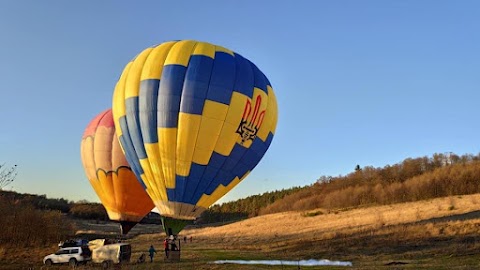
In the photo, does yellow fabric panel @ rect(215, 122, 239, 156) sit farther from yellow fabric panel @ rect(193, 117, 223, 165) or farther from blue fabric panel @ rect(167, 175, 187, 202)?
blue fabric panel @ rect(167, 175, 187, 202)

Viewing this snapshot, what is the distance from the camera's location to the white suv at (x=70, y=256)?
82.6 ft

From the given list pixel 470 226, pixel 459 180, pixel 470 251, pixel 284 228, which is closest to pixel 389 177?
pixel 459 180

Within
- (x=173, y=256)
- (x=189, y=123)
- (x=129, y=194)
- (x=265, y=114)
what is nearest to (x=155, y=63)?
(x=189, y=123)

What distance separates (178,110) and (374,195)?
2479 inches

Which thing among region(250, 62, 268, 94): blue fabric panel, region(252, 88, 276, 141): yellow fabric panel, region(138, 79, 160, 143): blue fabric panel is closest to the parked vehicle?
region(138, 79, 160, 143): blue fabric panel

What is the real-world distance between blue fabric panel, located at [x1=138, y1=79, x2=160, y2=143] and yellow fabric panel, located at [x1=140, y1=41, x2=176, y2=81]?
0.36m

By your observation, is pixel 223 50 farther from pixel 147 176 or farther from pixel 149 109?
pixel 147 176

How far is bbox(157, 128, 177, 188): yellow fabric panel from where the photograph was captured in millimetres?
23984

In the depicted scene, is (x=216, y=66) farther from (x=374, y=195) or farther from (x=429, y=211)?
(x=374, y=195)

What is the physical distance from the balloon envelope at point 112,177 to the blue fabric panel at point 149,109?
8.54 meters

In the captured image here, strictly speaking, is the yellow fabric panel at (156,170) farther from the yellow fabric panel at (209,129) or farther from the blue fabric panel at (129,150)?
the yellow fabric panel at (209,129)

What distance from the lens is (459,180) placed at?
71562 millimetres

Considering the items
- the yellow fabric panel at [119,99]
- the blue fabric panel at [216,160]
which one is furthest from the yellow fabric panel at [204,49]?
the blue fabric panel at [216,160]

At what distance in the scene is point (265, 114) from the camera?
26625 mm
